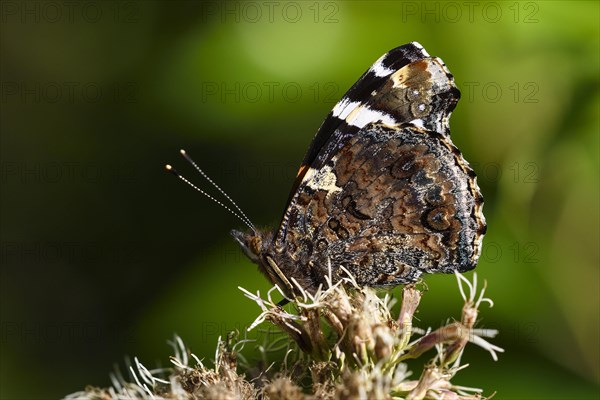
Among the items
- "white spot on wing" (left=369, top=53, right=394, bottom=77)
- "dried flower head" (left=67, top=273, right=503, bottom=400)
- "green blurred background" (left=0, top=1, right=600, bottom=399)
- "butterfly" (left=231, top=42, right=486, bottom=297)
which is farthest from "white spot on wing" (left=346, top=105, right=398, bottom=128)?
"green blurred background" (left=0, top=1, right=600, bottom=399)

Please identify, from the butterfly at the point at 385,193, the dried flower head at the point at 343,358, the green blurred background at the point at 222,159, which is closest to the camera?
the dried flower head at the point at 343,358

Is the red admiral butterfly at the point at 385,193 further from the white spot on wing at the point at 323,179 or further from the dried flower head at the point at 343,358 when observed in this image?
the dried flower head at the point at 343,358

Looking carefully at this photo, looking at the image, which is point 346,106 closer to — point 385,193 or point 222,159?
point 385,193

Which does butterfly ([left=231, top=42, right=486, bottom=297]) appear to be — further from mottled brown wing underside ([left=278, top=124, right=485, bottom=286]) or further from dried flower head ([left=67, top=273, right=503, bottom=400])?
dried flower head ([left=67, top=273, right=503, bottom=400])

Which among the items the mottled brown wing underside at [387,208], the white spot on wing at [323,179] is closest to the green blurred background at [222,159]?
the mottled brown wing underside at [387,208]

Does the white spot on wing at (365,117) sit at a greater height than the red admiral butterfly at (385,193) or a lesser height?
greater

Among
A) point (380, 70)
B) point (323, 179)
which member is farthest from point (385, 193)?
point (380, 70)

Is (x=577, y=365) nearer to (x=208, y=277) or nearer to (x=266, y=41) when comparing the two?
(x=208, y=277)
